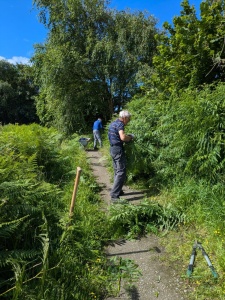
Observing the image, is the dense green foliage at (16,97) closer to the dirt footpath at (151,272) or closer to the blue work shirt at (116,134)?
the blue work shirt at (116,134)

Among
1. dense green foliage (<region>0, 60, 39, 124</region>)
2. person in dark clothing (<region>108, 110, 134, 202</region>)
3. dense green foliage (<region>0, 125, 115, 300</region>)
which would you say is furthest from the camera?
dense green foliage (<region>0, 60, 39, 124</region>)

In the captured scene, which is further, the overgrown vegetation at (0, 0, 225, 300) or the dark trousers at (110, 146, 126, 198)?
the dark trousers at (110, 146, 126, 198)

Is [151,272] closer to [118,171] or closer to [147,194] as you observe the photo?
[118,171]

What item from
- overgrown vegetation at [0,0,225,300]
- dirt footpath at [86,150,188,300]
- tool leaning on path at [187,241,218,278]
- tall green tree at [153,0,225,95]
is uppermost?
tall green tree at [153,0,225,95]

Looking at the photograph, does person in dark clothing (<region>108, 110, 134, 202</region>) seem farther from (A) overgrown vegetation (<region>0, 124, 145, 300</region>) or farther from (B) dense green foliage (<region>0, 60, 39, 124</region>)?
(B) dense green foliage (<region>0, 60, 39, 124</region>)

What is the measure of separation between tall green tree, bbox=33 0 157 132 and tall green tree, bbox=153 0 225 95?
21.6 feet

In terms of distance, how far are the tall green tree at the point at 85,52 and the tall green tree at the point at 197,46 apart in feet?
21.6

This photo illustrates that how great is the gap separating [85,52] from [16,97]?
21885 millimetres

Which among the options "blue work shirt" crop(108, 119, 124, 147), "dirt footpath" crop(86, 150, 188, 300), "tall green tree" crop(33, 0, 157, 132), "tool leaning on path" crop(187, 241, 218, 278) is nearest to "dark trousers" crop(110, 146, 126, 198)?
"blue work shirt" crop(108, 119, 124, 147)

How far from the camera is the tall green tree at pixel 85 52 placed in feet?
55.0

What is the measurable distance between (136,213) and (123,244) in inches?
25.4

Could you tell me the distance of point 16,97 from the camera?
117 ft

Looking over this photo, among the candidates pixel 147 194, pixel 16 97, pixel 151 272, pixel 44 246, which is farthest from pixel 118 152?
pixel 16 97

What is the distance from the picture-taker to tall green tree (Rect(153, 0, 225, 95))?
29.5ft
